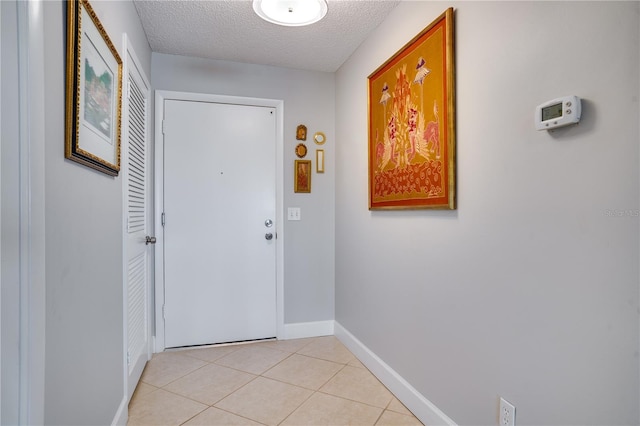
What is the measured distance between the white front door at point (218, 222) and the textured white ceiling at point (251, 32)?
1.35 feet

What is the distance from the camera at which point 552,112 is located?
42.6 inches

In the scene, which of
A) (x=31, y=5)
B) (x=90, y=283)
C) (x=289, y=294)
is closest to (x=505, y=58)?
(x=31, y=5)

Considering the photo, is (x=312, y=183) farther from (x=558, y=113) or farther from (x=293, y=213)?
(x=558, y=113)

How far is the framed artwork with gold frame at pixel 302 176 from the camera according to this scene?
2.91 m

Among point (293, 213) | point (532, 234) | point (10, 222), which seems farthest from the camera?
point (293, 213)

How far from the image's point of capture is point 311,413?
6.03ft

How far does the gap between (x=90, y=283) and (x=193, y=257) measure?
1.46 meters

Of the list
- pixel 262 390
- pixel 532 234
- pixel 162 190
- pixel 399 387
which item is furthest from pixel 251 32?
pixel 399 387

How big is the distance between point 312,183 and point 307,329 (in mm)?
1239

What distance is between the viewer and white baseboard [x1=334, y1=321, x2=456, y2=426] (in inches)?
66.1

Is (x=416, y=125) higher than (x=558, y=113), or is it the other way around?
(x=416, y=125)

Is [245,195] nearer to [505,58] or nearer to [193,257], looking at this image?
[193,257]

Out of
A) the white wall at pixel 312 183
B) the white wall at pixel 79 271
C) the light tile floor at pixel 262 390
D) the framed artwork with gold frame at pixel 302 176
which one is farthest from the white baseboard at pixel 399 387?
the white wall at pixel 79 271

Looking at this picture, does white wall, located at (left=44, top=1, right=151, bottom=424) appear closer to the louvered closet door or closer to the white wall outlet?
the louvered closet door
